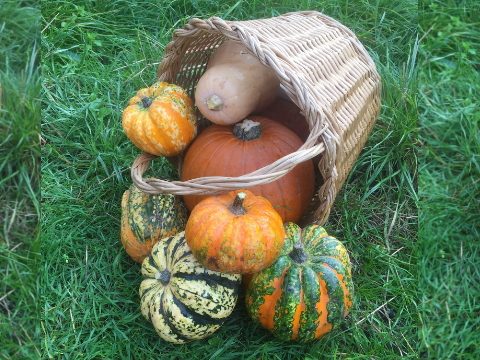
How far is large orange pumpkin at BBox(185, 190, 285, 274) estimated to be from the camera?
4.70ft

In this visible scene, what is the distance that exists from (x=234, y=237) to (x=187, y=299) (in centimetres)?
29

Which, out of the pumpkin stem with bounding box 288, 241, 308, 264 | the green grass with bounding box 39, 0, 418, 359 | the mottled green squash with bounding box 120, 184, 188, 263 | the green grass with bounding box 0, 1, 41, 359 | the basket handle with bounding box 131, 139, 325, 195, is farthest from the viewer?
the mottled green squash with bounding box 120, 184, 188, 263

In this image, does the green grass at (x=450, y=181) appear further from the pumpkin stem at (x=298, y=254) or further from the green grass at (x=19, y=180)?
the green grass at (x=19, y=180)

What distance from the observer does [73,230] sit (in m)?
2.02

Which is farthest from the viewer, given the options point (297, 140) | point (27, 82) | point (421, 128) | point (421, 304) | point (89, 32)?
point (89, 32)

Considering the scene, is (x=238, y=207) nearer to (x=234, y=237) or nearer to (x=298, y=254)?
(x=234, y=237)

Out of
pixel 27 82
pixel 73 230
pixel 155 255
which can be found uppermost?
pixel 27 82

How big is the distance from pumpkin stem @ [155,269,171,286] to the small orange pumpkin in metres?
0.57

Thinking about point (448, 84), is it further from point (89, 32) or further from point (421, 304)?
point (89, 32)

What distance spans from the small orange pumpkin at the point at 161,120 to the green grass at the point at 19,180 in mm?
393

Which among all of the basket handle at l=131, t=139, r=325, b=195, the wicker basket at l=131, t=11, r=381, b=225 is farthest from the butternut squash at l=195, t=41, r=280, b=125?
the basket handle at l=131, t=139, r=325, b=195

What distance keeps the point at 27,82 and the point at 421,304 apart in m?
1.77

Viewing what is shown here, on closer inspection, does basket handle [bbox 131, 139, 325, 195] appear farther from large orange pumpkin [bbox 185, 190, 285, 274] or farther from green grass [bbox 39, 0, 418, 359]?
green grass [bbox 39, 0, 418, 359]

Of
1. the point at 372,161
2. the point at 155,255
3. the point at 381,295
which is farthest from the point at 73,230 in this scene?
the point at 372,161
